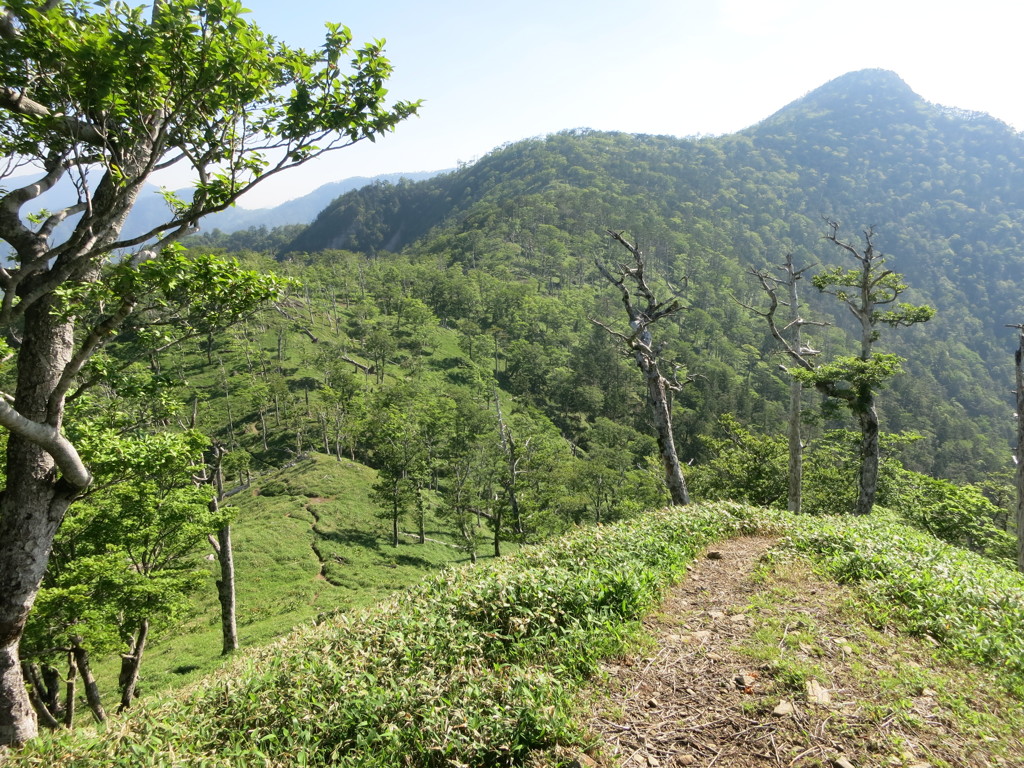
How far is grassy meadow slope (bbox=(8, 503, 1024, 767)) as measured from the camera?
4.07 m

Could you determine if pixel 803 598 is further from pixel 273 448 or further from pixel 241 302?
pixel 273 448

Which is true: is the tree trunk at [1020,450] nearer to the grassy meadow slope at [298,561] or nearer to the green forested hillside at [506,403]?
the green forested hillside at [506,403]

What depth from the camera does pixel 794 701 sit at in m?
4.42

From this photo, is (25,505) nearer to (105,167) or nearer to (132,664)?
(105,167)

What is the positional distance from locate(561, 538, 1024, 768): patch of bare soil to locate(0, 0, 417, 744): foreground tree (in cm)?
648

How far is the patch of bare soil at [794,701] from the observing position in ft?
12.8

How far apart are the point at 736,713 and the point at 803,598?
283 centimetres

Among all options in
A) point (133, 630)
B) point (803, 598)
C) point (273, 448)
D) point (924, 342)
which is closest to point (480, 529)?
point (273, 448)

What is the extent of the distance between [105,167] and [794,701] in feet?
28.3

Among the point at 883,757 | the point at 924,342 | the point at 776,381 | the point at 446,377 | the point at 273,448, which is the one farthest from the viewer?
the point at 924,342

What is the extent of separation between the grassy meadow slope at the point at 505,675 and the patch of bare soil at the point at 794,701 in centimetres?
3

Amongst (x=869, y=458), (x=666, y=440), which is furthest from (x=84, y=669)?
(x=869, y=458)

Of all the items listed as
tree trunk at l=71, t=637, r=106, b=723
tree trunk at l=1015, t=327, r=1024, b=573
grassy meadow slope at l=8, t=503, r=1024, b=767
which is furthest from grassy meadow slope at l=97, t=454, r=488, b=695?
tree trunk at l=1015, t=327, r=1024, b=573

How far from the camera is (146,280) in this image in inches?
221
